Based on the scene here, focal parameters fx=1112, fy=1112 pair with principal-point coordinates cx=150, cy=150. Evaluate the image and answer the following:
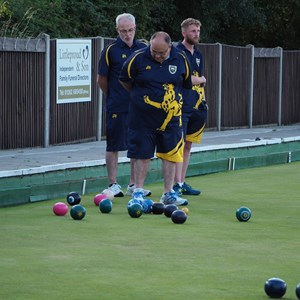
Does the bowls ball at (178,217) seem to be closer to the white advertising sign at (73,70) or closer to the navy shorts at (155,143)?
the navy shorts at (155,143)

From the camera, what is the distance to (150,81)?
10820mm

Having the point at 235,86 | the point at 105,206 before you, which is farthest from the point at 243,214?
the point at 235,86

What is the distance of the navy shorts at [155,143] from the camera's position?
10977 millimetres

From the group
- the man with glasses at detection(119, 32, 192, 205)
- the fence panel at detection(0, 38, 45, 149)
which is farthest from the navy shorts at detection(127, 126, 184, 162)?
the fence panel at detection(0, 38, 45, 149)

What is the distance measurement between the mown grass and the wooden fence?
18.0ft

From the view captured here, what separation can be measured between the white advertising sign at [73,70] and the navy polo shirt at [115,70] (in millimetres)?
6147

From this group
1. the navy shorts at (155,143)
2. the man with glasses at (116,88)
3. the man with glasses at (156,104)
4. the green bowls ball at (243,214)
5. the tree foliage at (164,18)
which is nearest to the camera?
the green bowls ball at (243,214)

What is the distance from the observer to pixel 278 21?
1318 inches

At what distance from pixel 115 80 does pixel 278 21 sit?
22.1 metres

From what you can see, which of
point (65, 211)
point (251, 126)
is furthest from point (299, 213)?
point (251, 126)

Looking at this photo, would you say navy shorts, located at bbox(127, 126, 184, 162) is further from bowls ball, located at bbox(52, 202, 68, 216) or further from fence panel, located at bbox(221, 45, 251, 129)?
fence panel, located at bbox(221, 45, 251, 129)

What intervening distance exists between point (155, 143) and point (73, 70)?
25.1ft

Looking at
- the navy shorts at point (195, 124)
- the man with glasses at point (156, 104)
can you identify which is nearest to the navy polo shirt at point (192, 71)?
the navy shorts at point (195, 124)

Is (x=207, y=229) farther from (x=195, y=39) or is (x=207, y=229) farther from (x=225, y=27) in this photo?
(x=225, y=27)
